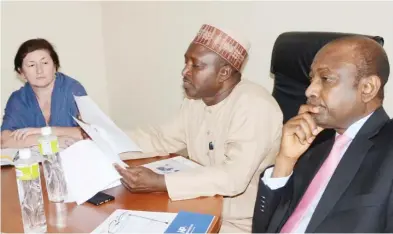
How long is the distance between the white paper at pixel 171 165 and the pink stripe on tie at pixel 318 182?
1.66 feet

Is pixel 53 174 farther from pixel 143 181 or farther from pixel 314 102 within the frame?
pixel 314 102

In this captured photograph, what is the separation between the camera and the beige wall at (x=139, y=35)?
2.64 metres

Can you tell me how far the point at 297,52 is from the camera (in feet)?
6.73

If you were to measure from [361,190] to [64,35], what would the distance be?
2.69 metres

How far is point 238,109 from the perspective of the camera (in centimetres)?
181

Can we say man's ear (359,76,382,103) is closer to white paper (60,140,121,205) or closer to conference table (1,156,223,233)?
conference table (1,156,223,233)

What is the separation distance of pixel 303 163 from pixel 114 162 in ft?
2.18

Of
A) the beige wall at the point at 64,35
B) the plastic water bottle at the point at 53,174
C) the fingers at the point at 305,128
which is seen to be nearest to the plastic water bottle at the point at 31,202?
the plastic water bottle at the point at 53,174

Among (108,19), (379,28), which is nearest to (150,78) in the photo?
(108,19)

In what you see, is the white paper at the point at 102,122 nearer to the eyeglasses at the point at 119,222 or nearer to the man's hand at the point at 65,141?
the man's hand at the point at 65,141

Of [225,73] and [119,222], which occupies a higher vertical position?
[225,73]

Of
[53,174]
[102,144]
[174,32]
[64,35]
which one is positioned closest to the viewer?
[53,174]

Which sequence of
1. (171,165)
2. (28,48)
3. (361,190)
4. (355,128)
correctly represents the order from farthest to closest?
(28,48) < (171,165) < (355,128) < (361,190)

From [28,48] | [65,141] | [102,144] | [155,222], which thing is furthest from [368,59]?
[28,48]
